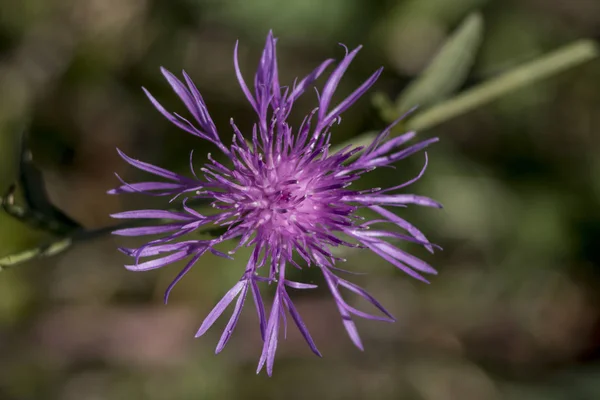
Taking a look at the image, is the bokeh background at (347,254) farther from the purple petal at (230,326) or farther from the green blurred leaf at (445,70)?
the purple petal at (230,326)

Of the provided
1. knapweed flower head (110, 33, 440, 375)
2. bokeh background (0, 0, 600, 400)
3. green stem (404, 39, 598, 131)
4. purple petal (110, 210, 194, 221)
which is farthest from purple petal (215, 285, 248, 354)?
bokeh background (0, 0, 600, 400)

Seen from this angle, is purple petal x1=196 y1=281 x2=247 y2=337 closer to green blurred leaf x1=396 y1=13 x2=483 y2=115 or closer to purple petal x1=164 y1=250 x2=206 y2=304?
purple petal x1=164 y1=250 x2=206 y2=304

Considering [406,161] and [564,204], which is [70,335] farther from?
[564,204]

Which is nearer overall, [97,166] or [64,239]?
[64,239]

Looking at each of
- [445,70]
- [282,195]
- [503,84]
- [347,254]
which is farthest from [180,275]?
[347,254]

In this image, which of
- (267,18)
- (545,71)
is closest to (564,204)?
(545,71)

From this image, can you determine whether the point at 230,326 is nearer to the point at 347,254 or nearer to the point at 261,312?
the point at 261,312
